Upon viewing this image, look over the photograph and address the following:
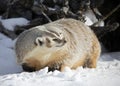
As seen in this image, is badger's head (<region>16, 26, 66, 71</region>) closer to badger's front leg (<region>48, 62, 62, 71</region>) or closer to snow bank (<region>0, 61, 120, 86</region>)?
badger's front leg (<region>48, 62, 62, 71</region>)

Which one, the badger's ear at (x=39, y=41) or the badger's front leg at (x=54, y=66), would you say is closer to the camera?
the badger's ear at (x=39, y=41)

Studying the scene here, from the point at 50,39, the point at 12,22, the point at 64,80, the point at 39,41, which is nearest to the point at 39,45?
the point at 39,41

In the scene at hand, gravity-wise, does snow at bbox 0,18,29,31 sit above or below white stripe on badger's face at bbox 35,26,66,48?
above

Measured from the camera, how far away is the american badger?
4660mm

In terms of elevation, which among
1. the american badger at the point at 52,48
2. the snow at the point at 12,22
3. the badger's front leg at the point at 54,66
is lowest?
the badger's front leg at the point at 54,66

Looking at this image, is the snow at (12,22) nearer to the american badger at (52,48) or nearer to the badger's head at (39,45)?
A: the american badger at (52,48)

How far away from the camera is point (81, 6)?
798 centimetres

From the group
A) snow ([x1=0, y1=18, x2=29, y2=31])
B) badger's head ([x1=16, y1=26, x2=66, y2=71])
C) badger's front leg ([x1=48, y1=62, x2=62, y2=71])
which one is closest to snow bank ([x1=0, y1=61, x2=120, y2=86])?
badger's head ([x1=16, y1=26, x2=66, y2=71])

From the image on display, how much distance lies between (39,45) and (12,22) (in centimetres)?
351

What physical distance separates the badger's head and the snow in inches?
124

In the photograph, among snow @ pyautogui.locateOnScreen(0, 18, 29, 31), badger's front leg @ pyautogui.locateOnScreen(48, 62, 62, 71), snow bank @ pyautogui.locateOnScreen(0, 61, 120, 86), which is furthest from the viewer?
snow @ pyautogui.locateOnScreen(0, 18, 29, 31)

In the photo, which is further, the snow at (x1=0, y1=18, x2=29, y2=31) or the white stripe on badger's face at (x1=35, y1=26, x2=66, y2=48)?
the snow at (x1=0, y1=18, x2=29, y2=31)

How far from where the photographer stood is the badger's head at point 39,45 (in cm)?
464

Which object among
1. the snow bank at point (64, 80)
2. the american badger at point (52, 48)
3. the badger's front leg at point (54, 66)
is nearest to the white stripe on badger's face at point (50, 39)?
the american badger at point (52, 48)
